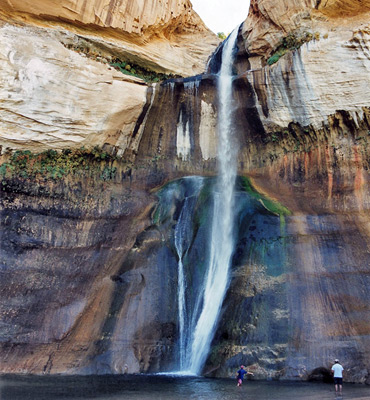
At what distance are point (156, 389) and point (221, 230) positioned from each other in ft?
24.2

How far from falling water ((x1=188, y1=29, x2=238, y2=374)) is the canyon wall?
41cm

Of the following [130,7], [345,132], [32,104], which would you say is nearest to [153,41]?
[130,7]

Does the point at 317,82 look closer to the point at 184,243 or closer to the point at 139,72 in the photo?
the point at 184,243

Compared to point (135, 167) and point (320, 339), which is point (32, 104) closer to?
point (135, 167)

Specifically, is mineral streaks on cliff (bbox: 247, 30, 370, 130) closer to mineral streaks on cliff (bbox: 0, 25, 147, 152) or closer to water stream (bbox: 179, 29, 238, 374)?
water stream (bbox: 179, 29, 238, 374)

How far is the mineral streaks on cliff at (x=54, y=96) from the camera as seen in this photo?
55.2 ft

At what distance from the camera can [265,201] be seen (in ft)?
54.3

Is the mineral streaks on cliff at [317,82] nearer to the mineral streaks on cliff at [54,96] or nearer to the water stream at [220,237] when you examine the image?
the water stream at [220,237]

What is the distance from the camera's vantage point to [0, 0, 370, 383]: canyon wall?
13664mm

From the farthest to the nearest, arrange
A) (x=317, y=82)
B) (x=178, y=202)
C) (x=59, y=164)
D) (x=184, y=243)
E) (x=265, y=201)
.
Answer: (x=59, y=164) → (x=178, y=202) → (x=317, y=82) → (x=265, y=201) → (x=184, y=243)

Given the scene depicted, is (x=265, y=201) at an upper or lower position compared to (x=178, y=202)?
lower

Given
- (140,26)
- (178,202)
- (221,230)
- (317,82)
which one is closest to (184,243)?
(221,230)

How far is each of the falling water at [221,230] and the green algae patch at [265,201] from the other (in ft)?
1.82

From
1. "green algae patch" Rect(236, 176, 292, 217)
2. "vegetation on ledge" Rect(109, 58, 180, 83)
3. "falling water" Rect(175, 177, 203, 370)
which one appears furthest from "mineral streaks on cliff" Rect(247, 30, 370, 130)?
"vegetation on ledge" Rect(109, 58, 180, 83)
